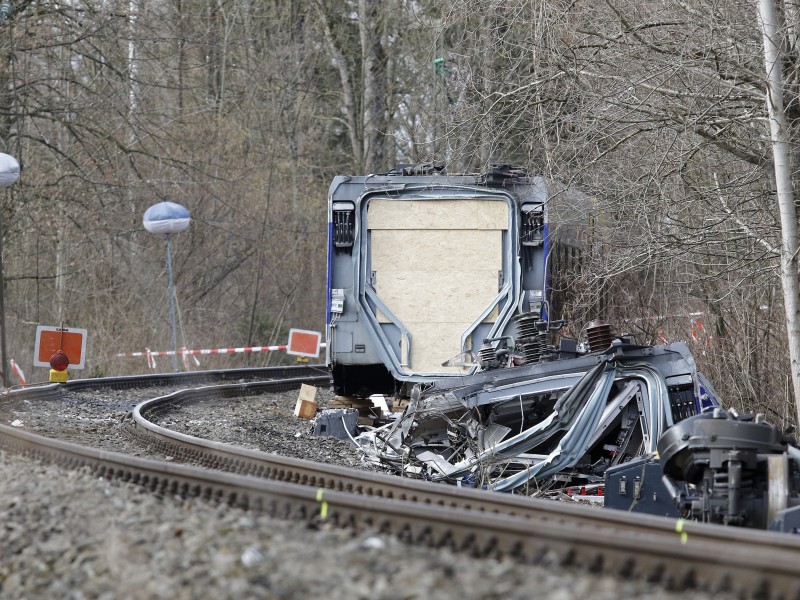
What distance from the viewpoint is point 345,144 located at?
1426 inches

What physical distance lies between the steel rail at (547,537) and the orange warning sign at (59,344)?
1153cm

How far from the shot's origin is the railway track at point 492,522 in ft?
13.1

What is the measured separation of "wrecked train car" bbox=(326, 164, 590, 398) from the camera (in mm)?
13555

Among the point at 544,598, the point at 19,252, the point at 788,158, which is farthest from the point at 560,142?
the point at 19,252

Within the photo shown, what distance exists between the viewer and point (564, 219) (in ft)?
41.3

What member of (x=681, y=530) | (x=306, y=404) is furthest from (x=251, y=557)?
(x=306, y=404)

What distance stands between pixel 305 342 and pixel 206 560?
70.9ft

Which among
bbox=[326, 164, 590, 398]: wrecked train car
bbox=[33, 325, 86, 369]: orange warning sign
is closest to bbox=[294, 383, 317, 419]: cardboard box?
bbox=[326, 164, 590, 398]: wrecked train car

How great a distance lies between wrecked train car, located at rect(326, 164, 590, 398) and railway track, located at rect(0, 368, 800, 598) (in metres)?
4.82

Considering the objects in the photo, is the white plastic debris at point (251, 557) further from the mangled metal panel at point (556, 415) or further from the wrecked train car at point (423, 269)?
the wrecked train car at point (423, 269)

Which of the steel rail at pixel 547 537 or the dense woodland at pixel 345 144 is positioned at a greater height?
the dense woodland at pixel 345 144

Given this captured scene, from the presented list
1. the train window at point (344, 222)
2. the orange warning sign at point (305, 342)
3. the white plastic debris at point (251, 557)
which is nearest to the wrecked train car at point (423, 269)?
the train window at point (344, 222)

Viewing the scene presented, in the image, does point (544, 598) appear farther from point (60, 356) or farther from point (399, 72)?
point (399, 72)

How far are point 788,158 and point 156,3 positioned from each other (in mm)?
22298
